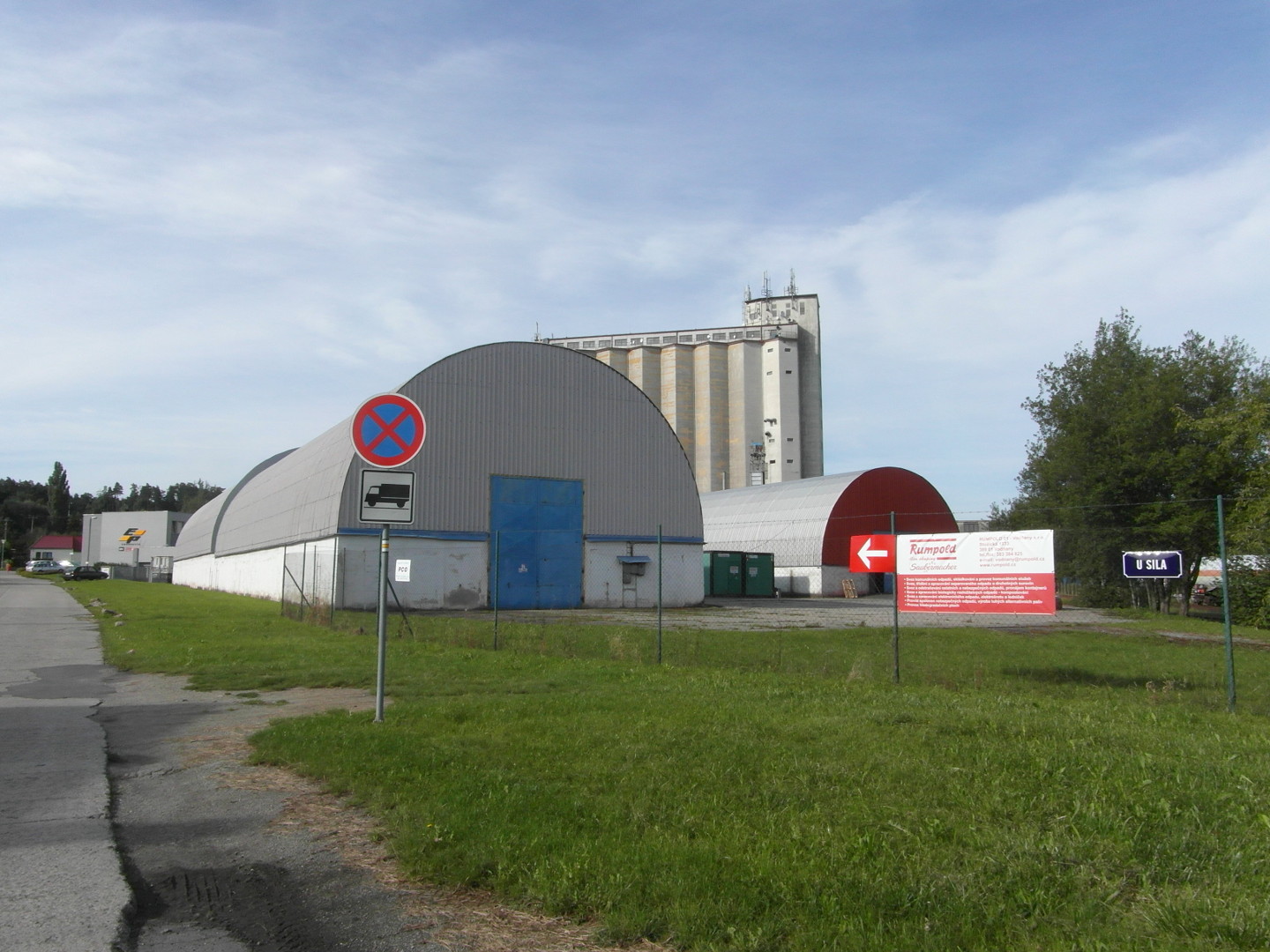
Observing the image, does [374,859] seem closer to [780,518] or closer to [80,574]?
[780,518]

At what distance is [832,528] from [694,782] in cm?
4426

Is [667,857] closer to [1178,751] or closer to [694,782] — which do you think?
[694,782]

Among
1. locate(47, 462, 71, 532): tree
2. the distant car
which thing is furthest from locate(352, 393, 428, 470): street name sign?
locate(47, 462, 71, 532): tree

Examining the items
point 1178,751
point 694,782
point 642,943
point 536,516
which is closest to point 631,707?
point 694,782

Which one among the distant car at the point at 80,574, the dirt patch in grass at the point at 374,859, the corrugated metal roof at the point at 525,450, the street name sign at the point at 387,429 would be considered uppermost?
the corrugated metal roof at the point at 525,450

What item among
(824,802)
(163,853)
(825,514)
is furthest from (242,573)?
(824,802)

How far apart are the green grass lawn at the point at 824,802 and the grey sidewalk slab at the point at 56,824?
1.42m

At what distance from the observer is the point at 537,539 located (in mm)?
35312

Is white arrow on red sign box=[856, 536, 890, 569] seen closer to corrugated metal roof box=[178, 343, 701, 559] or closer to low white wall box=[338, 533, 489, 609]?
low white wall box=[338, 533, 489, 609]

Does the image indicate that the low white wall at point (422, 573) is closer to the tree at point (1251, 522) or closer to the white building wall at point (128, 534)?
the tree at point (1251, 522)

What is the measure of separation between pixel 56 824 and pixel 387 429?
4.78 meters

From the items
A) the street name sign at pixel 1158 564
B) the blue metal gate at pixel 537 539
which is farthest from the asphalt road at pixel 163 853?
the blue metal gate at pixel 537 539

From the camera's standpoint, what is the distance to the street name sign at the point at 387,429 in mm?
9703

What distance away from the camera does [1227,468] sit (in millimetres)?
38688
